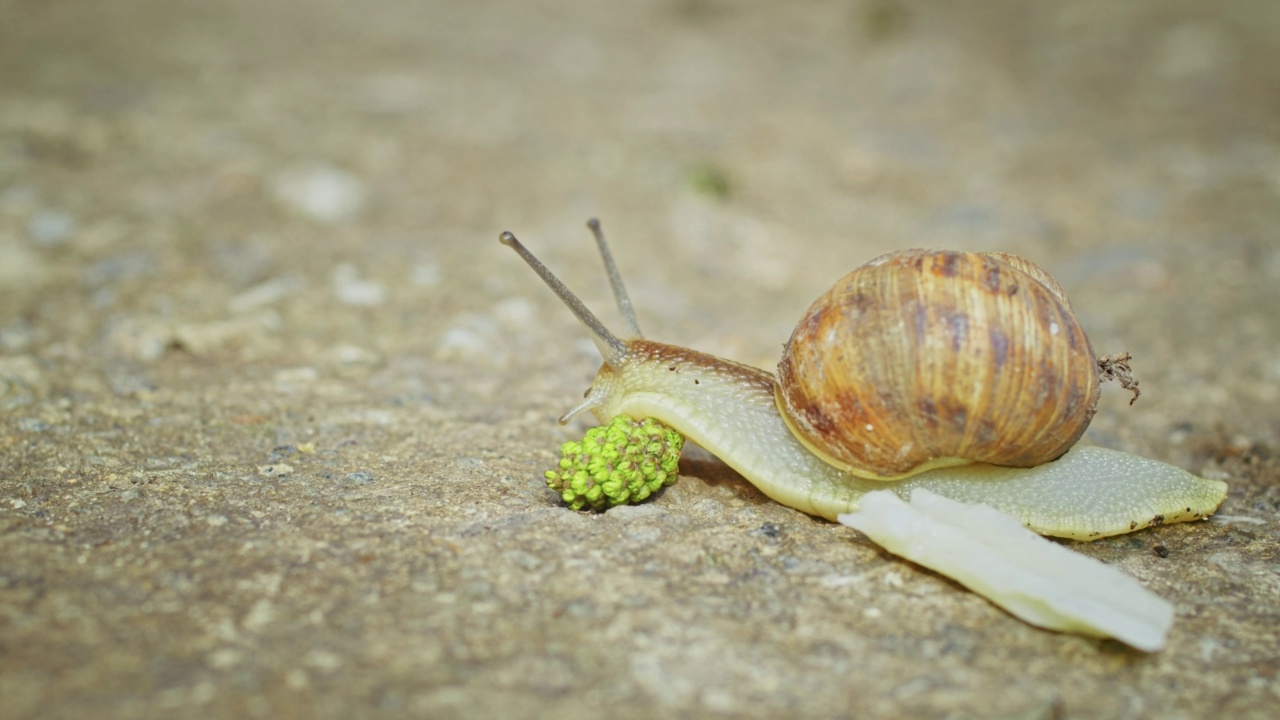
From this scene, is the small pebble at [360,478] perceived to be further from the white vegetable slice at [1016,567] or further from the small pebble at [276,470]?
the white vegetable slice at [1016,567]

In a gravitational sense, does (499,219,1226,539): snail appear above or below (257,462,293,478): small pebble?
above

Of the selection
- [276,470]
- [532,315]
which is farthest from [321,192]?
[276,470]

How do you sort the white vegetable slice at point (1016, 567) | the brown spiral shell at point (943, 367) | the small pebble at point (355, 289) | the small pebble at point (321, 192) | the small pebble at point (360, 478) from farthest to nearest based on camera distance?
the small pebble at point (321, 192) → the small pebble at point (355, 289) → the small pebble at point (360, 478) → the brown spiral shell at point (943, 367) → the white vegetable slice at point (1016, 567)

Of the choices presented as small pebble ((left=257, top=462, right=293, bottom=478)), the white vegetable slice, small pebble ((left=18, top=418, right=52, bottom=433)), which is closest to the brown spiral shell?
the white vegetable slice

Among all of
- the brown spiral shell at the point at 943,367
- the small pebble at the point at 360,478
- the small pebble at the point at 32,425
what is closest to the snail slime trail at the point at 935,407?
the brown spiral shell at the point at 943,367

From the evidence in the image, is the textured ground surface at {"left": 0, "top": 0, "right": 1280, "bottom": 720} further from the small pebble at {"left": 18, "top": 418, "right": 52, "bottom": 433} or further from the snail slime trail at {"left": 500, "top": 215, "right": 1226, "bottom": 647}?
the snail slime trail at {"left": 500, "top": 215, "right": 1226, "bottom": 647}

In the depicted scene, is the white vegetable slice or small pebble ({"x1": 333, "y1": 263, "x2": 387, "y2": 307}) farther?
small pebble ({"x1": 333, "y1": 263, "x2": 387, "y2": 307})

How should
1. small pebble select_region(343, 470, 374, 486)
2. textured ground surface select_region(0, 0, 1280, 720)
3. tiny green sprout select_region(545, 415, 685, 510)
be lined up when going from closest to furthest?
textured ground surface select_region(0, 0, 1280, 720) → tiny green sprout select_region(545, 415, 685, 510) → small pebble select_region(343, 470, 374, 486)
